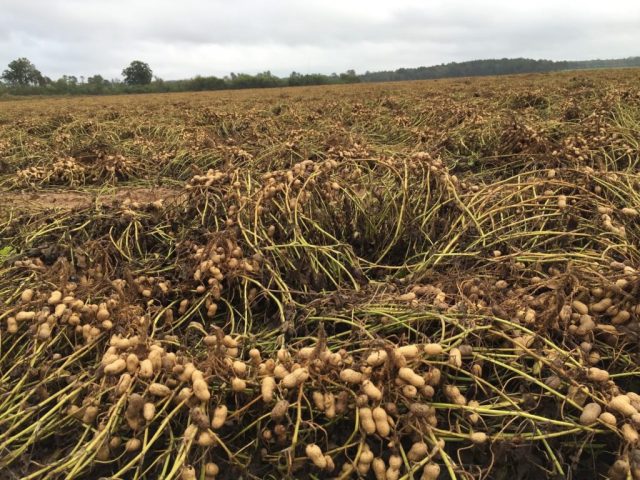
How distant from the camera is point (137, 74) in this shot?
76.9 metres

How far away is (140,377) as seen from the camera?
5.94ft

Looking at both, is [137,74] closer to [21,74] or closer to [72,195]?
[21,74]

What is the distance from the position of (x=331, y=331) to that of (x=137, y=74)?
279 feet

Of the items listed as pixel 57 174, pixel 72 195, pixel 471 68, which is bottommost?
pixel 72 195

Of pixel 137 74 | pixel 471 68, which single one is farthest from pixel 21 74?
pixel 471 68

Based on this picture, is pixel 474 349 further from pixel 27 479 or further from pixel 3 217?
pixel 3 217

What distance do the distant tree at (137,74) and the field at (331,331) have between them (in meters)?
81.7

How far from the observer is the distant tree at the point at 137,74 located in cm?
7662

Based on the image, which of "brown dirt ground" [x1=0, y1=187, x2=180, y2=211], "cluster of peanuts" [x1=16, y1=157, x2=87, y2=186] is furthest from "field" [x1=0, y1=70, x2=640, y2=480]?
"cluster of peanuts" [x1=16, y1=157, x2=87, y2=186]

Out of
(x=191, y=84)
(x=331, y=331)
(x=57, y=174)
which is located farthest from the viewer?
(x=191, y=84)

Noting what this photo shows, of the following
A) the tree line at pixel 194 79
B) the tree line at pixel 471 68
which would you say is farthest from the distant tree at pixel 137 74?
the tree line at pixel 471 68

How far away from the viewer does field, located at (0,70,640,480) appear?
1646mm

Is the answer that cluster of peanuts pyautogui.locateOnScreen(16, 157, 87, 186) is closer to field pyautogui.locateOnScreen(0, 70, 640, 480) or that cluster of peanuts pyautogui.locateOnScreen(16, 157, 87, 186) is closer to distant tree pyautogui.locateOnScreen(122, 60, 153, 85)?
field pyautogui.locateOnScreen(0, 70, 640, 480)

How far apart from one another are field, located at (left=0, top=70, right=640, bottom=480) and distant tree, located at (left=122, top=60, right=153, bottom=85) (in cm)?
8169
